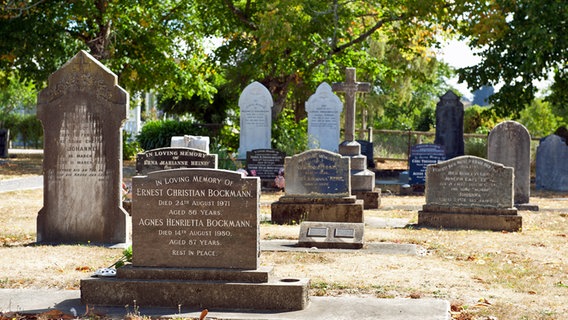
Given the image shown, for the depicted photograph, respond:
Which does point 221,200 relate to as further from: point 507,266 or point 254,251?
point 507,266

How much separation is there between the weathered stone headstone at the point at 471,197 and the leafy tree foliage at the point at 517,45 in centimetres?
1138

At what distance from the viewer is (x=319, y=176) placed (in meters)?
15.5

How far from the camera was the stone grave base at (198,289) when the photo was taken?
7.66 metres

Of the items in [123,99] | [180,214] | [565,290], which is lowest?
[565,290]

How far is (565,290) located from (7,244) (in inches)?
281

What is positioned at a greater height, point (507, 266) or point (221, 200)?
point (221, 200)

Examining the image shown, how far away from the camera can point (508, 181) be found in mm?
15172

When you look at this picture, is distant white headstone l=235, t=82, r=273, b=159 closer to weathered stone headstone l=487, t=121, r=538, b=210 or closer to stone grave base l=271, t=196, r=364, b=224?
weathered stone headstone l=487, t=121, r=538, b=210

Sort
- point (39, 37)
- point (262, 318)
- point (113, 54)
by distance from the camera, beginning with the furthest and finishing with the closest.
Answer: point (113, 54) → point (39, 37) → point (262, 318)

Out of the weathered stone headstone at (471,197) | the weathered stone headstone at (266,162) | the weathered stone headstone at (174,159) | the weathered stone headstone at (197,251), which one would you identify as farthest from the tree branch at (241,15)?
the weathered stone headstone at (197,251)

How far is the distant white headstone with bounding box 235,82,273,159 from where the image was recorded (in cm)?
2847

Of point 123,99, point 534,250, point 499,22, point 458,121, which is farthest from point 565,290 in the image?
point 499,22

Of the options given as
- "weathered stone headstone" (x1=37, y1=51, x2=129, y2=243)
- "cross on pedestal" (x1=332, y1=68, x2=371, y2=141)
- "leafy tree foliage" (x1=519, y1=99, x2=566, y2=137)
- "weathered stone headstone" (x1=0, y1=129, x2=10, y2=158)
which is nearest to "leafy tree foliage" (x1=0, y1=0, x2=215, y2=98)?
"weathered stone headstone" (x1=0, y1=129, x2=10, y2=158)

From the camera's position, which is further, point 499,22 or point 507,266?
point 499,22
